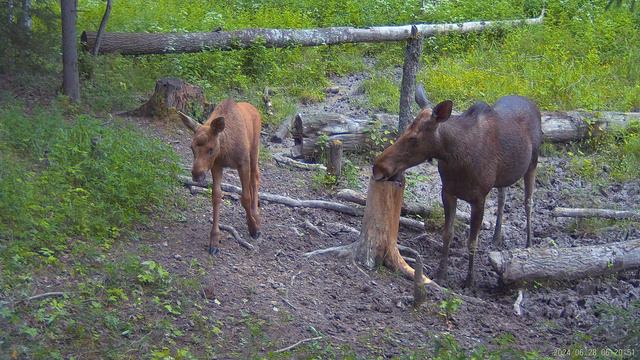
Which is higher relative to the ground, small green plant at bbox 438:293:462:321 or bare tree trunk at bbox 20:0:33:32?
bare tree trunk at bbox 20:0:33:32

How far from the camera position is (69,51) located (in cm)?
1218

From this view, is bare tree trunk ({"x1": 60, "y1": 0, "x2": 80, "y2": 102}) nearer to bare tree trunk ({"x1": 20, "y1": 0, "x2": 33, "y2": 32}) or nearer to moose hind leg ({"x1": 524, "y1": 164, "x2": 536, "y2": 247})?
bare tree trunk ({"x1": 20, "y1": 0, "x2": 33, "y2": 32})

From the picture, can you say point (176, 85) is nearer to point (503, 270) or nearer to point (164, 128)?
point (164, 128)

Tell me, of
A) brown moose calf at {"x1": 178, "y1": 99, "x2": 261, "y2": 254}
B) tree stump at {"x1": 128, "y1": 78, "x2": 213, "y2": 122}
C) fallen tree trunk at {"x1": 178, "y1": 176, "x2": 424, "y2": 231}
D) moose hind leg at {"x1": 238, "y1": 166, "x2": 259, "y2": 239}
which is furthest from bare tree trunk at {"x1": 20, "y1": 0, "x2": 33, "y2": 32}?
moose hind leg at {"x1": 238, "y1": 166, "x2": 259, "y2": 239}

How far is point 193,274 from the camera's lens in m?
8.20

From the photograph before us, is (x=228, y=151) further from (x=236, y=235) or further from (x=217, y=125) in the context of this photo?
(x=236, y=235)

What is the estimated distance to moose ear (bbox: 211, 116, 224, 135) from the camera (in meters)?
8.63

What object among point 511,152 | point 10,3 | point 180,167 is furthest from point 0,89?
point 511,152

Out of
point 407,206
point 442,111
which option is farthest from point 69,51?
point 442,111

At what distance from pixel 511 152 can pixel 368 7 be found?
10247 mm

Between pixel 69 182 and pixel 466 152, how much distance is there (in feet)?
13.4

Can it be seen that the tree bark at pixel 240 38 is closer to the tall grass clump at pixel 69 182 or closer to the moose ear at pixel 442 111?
the tall grass clump at pixel 69 182

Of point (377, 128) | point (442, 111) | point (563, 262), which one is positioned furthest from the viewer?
point (377, 128)

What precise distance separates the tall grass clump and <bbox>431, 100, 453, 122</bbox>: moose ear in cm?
298
